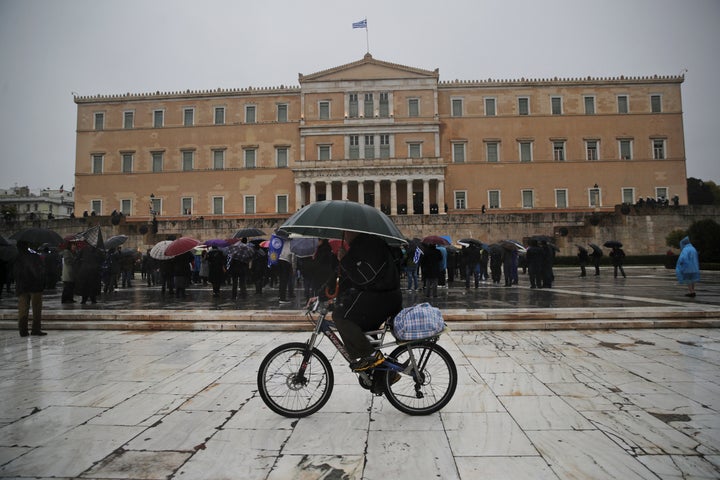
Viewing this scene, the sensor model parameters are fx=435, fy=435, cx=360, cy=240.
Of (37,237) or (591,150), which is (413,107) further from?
(37,237)

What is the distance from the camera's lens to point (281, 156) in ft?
146

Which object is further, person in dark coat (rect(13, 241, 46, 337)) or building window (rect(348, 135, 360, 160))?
building window (rect(348, 135, 360, 160))

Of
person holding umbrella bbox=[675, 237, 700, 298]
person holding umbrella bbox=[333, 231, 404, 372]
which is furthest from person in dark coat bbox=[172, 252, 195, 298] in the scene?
person holding umbrella bbox=[675, 237, 700, 298]

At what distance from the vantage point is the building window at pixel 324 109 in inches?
1732

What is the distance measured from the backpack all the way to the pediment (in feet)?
143

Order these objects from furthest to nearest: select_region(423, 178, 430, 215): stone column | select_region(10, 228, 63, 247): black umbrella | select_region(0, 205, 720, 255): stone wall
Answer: select_region(423, 178, 430, 215): stone column, select_region(0, 205, 720, 255): stone wall, select_region(10, 228, 63, 247): black umbrella

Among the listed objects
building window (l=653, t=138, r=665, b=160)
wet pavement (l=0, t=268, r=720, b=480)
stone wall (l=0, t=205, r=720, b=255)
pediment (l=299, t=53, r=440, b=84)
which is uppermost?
pediment (l=299, t=53, r=440, b=84)

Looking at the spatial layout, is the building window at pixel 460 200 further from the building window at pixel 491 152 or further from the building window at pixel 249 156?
the building window at pixel 249 156

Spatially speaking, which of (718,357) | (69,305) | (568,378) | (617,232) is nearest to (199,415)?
(568,378)

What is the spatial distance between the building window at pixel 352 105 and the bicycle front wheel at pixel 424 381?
42.3m

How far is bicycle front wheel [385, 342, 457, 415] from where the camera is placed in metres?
3.53

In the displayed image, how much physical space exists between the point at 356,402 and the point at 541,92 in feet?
153

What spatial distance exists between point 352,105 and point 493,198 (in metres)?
16.9

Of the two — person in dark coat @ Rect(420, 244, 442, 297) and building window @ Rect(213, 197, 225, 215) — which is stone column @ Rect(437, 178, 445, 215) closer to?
building window @ Rect(213, 197, 225, 215)
